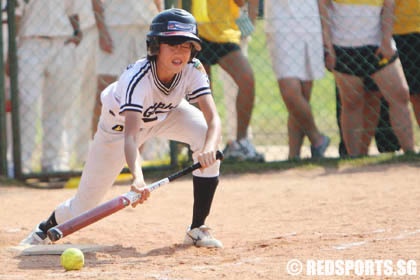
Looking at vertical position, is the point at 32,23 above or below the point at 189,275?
above

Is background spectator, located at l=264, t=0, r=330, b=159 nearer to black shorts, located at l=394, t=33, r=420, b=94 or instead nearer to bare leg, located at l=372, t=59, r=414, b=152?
bare leg, located at l=372, t=59, r=414, b=152

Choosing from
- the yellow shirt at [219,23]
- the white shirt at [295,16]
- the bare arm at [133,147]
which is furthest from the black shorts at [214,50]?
the bare arm at [133,147]

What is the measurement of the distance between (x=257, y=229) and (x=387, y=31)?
275 centimetres

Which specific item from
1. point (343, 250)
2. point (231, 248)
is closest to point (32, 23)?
point (231, 248)

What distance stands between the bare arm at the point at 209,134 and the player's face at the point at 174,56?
0.30 metres

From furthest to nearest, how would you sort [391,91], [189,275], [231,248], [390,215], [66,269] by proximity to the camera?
1. [391,91]
2. [390,215]
3. [231,248]
4. [66,269]
5. [189,275]

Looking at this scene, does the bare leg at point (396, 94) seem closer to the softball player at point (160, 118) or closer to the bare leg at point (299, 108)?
the bare leg at point (299, 108)

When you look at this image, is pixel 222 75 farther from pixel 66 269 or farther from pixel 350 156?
pixel 66 269

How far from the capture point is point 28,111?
930cm

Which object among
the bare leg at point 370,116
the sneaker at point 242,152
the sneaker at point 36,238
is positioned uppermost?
the bare leg at point 370,116

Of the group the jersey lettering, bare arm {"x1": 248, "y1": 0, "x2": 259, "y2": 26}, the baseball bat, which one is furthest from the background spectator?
the baseball bat

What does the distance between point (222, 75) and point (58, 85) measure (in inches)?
66.9

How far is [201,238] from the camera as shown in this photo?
5.88 meters

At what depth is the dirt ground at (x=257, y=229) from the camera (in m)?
5.01
